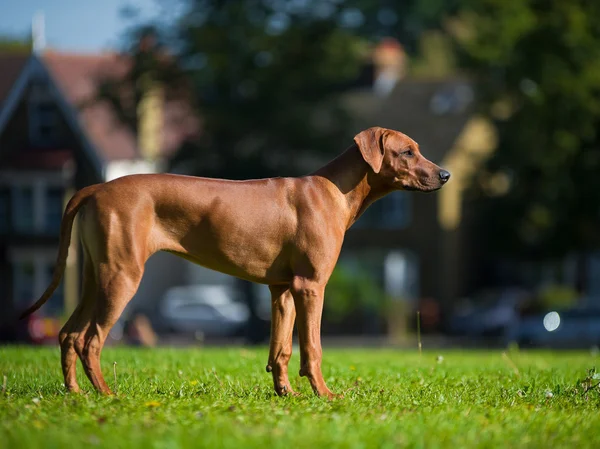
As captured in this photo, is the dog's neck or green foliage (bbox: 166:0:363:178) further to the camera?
green foliage (bbox: 166:0:363:178)

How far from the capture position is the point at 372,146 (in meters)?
8.52

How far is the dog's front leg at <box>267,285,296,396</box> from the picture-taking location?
823 centimetres

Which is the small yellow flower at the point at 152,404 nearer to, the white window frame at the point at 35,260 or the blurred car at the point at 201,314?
the blurred car at the point at 201,314

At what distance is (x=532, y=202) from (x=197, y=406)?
113 ft

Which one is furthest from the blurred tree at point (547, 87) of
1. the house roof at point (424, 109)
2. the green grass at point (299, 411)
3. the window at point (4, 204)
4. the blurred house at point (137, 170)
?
the green grass at point (299, 411)

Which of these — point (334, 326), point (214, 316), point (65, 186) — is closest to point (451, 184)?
point (334, 326)

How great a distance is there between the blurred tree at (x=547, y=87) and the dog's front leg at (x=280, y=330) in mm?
27433

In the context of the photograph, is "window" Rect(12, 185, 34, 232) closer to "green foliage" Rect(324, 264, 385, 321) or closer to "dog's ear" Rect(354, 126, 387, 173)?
"green foliage" Rect(324, 264, 385, 321)

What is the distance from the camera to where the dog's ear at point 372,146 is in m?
8.45

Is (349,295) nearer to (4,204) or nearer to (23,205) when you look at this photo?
(23,205)

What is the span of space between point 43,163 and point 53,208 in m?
2.12

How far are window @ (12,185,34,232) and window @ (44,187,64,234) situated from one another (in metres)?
0.68

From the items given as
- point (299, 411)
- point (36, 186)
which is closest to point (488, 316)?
point (36, 186)

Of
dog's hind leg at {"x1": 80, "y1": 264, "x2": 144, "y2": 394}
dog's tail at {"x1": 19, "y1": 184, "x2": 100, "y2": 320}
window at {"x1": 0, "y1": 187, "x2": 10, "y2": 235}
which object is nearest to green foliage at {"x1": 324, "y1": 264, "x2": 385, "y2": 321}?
window at {"x1": 0, "y1": 187, "x2": 10, "y2": 235}
